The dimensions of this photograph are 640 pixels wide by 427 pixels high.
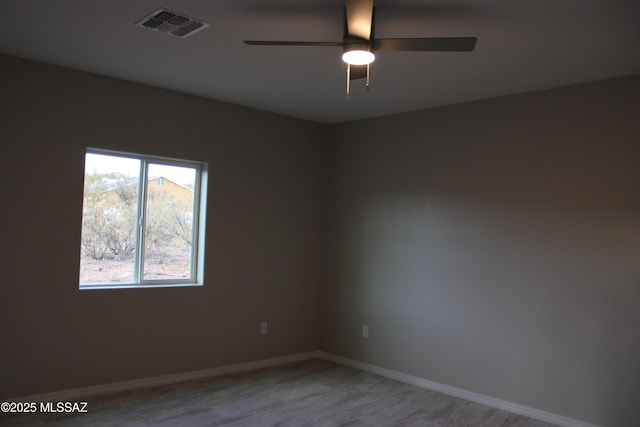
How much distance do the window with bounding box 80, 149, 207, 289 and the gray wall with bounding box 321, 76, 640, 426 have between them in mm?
1701

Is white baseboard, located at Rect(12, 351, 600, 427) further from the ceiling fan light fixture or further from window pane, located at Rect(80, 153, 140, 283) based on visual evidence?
the ceiling fan light fixture

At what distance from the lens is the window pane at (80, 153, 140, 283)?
13.9ft

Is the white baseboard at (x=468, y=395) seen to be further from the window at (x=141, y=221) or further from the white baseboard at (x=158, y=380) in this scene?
the window at (x=141, y=221)

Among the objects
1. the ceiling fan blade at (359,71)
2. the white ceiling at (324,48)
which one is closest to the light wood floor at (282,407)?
the ceiling fan blade at (359,71)

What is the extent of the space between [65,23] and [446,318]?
382 cm

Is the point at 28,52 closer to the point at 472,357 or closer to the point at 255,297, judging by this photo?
the point at 255,297

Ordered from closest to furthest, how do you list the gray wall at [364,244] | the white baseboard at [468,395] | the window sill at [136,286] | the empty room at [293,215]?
the empty room at [293,215]
the gray wall at [364,244]
the white baseboard at [468,395]
the window sill at [136,286]

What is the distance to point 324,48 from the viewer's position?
3422mm

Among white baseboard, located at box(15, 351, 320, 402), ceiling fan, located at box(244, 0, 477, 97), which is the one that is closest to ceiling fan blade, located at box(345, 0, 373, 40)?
ceiling fan, located at box(244, 0, 477, 97)

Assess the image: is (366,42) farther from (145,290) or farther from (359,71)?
(145,290)

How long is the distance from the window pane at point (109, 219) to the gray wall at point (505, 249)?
229 centimetres

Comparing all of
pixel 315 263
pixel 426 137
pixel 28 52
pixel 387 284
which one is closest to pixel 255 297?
pixel 315 263

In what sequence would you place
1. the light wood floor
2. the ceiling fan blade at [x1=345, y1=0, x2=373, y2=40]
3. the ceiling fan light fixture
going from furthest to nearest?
the light wood floor, the ceiling fan light fixture, the ceiling fan blade at [x1=345, y1=0, x2=373, y2=40]

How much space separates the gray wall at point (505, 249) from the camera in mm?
3748
